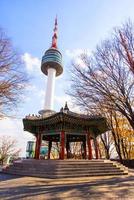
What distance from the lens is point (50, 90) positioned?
58.2 metres

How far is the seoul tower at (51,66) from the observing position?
56.3 metres

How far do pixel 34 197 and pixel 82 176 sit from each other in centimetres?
759

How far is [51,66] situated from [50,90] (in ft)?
23.5

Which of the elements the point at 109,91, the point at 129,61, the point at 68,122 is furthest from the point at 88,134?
the point at 129,61

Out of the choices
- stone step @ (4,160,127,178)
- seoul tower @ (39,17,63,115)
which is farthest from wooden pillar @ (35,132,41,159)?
seoul tower @ (39,17,63,115)

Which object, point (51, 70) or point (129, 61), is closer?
point (129, 61)

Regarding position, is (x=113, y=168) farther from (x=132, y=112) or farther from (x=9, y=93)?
(x=9, y=93)

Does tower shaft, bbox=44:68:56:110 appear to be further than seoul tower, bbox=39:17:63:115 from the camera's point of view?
No

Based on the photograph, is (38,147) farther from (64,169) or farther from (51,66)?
(51,66)

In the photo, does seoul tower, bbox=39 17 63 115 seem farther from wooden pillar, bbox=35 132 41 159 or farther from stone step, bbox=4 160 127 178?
stone step, bbox=4 160 127 178

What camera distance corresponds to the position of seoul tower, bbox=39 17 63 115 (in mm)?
56344

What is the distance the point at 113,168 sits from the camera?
16234 millimetres

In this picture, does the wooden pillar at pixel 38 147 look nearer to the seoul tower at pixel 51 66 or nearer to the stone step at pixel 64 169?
the stone step at pixel 64 169

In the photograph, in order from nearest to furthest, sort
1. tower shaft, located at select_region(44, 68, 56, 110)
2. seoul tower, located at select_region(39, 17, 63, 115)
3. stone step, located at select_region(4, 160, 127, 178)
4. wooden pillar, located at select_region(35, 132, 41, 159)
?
stone step, located at select_region(4, 160, 127, 178) < wooden pillar, located at select_region(35, 132, 41, 159) < tower shaft, located at select_region(44, 68, 56, 110) < seoul tower, located at select_region(39, 17, 63, 115)
